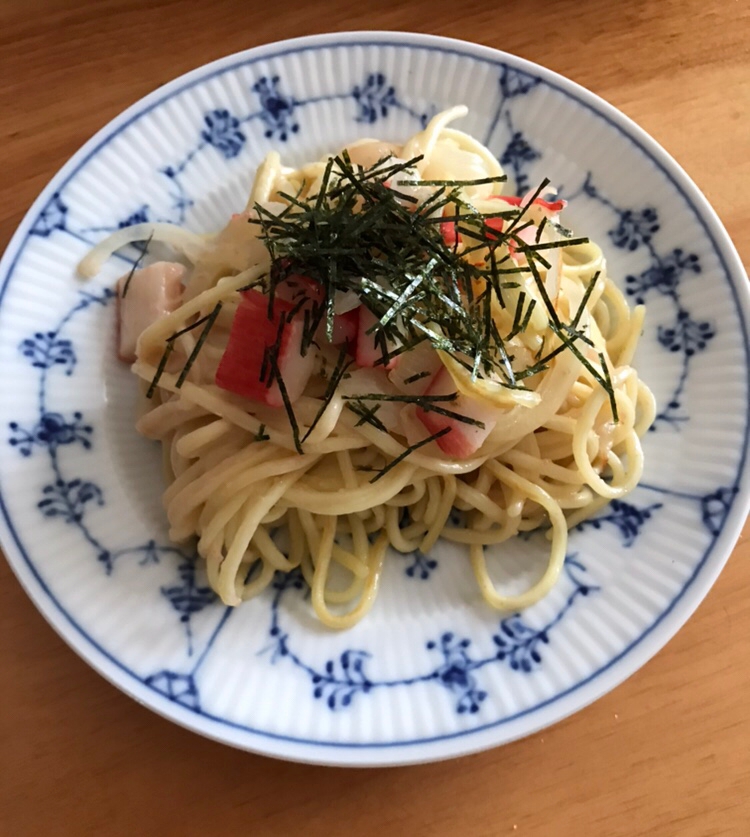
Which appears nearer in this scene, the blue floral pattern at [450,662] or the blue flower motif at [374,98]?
the blue floral pattern at [450,662]

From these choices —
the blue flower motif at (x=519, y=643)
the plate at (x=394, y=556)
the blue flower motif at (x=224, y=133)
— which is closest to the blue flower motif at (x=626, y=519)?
the plate at (x=394, y=556)

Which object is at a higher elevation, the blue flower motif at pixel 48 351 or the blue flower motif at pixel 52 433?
the blue flower motif at pixel 48 351

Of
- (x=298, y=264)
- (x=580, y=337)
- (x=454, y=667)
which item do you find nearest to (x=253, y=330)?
(x=298, y=264)

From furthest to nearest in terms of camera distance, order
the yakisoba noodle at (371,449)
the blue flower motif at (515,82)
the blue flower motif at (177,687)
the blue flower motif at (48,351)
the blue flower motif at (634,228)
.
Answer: the blue flower motif at (515,82)
the blue flower motif at (634,228)
the blue flower motif at (48,351)
the yakisoba noodle at (371,449)
the blue flower motif at (177,687)

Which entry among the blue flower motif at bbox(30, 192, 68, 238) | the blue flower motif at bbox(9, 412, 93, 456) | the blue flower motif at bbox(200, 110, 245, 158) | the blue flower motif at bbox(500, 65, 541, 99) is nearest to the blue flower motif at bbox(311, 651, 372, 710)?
the blue flower motif at bbox(9, 412, 93, 456)

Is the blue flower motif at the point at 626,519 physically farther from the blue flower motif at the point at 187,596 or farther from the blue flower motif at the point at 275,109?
the blue flower motif at the point at 275,109

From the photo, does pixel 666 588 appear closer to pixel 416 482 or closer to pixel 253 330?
pixel 416 482

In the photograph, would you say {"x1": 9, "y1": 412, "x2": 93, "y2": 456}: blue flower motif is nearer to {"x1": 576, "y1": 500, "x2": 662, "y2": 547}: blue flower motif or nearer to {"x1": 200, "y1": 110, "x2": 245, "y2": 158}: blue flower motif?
{"x1": 200, "y1": 110, "x2": 245, "y2": 158}: blue flower motif
